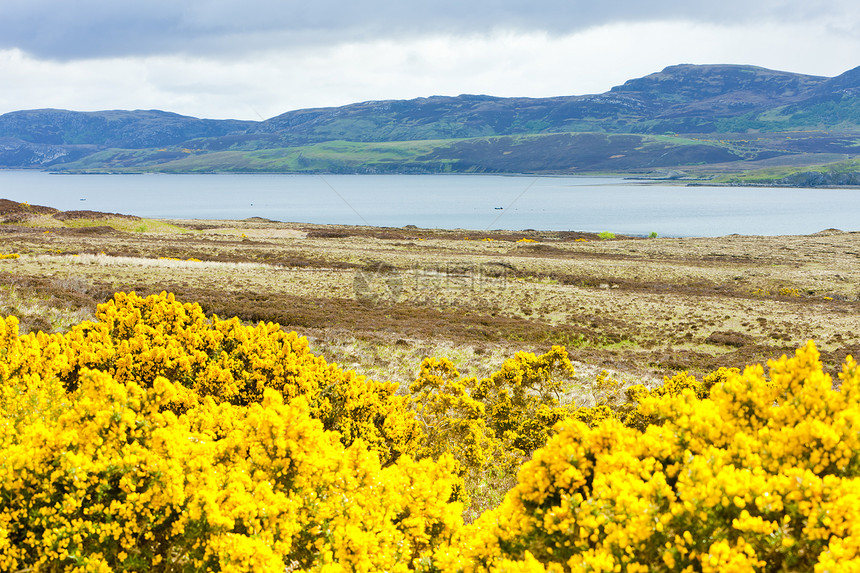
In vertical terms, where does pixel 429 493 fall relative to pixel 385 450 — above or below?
above

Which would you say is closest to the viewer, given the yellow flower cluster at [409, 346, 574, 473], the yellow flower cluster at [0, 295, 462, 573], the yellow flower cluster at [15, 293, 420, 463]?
the yellow flower cluster at [0, 295, 462, 573]

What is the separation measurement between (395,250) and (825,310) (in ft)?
117

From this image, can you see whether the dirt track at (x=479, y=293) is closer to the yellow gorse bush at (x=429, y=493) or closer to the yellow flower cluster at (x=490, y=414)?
the yellow flower cluster at (x=490, y=414)

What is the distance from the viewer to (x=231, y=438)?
5.80 meters

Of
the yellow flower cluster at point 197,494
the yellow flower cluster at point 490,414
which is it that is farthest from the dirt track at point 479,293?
the yellow flower cluster at point 197,494

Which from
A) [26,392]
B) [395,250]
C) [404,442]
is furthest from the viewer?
[395,250]

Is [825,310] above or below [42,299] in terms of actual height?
below

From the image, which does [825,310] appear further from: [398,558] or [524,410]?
[398,558]

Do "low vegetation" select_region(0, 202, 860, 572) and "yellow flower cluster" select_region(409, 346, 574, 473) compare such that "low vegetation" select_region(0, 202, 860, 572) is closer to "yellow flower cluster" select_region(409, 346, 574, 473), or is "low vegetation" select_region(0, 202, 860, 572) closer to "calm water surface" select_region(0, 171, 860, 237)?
"yellow flower cluster" select_region(409, 346, 574, 473)

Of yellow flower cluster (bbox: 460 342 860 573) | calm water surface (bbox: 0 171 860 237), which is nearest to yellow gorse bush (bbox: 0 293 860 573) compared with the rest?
yellow flower cluster (bbox: 460 342 860 573)

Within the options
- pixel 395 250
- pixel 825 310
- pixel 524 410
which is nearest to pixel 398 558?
pixel 524 410

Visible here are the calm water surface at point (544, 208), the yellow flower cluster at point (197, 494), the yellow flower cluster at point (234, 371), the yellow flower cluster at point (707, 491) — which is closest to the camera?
the yellow flower cluster at point (707, 491)

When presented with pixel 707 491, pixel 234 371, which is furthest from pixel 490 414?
pixel 707 491

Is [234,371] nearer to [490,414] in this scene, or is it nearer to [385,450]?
[385,450]
